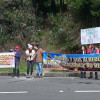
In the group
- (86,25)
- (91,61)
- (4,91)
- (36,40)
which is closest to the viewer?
(4,91)

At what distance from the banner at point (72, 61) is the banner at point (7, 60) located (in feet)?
6.13

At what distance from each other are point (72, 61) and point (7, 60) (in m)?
3.86

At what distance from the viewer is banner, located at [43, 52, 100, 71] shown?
41.6 ft

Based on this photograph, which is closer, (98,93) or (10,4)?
(98,93)

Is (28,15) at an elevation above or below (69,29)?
above

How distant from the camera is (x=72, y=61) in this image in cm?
1356

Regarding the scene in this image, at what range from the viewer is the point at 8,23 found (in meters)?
22.1

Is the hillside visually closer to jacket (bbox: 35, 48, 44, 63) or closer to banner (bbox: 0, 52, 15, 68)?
jacket (bbox: 35, 48, 44, 63)

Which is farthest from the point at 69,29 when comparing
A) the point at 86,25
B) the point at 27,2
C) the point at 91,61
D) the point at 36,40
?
the point at 91,61

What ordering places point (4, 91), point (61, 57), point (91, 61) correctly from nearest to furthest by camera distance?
point (4, 91) < point (91, 61) < point (61, 57)

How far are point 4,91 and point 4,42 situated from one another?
12.3m

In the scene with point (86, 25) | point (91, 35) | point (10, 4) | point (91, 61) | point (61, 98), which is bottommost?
point (61, 98)

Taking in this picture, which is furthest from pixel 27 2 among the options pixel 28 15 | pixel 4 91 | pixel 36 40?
pixel 4 91

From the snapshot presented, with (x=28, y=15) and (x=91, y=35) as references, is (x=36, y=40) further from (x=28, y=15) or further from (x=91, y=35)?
(x=91, y=35)
